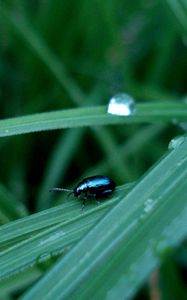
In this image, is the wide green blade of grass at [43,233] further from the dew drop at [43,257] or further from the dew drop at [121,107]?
the dew drop at [121,107]

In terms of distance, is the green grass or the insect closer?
the insect

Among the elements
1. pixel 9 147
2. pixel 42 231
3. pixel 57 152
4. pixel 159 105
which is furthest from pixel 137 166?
pixel 42 231

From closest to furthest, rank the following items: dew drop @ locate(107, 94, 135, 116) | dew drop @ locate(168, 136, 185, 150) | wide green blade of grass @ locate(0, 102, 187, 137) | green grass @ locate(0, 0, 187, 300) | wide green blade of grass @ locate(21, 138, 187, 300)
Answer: wide green blade of grass @ locate(21, 138, 187, 300) < dew drop @ locate(168, 136, 185, 150) < wide green blade of grass @ locate(0, 102, 187, 137) < dew drop @ locate(107, 94, 135, 116) < green grass @ locate(0, 0, 187, 300)

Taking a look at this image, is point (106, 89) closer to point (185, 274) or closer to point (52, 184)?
point (52, 184)

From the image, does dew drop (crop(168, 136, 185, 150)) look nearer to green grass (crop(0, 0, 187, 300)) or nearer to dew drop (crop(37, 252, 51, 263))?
green grass (crop(0, 0, 187, 300))

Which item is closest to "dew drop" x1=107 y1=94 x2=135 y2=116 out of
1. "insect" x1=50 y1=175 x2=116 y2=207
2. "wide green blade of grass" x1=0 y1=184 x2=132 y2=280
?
"insect" x1=50 y1=175 x2=116 y2=207

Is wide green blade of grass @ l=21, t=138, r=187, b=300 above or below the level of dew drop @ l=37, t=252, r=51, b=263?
below
